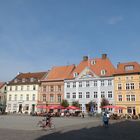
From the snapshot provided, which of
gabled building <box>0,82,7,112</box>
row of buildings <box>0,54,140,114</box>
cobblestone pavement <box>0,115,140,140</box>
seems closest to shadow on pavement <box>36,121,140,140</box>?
cobblestone pavement <box>0,115,140,140</box>

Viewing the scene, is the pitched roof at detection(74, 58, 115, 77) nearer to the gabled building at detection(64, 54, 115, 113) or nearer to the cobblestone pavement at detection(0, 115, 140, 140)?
the gabled building at detection(64, 54, 115, 113)

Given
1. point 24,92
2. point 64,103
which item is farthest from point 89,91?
point 24,92

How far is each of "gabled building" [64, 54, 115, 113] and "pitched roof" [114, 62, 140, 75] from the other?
1895 mm

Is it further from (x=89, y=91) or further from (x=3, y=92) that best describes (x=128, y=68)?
(x=3, y=92)

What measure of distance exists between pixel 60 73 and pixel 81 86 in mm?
9404

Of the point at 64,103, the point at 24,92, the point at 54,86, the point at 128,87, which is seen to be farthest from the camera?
the point at 24,92

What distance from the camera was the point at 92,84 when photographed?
6525 centimetres

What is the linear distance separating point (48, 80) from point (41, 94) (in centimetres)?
439

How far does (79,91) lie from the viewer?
66875 mm

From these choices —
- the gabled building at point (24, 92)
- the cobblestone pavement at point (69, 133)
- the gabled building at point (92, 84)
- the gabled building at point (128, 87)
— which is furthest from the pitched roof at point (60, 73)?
the cobblestone pavement at point (69, 133)

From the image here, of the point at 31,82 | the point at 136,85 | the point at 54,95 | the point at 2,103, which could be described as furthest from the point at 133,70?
the point at 2,103

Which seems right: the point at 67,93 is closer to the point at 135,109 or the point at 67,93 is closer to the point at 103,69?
the point at 103,69

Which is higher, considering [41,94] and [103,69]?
[103,69]

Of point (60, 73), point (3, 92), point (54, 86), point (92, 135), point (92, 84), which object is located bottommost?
point (92, 135)
